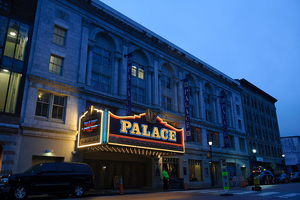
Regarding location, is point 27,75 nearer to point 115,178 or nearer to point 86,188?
point 86,188

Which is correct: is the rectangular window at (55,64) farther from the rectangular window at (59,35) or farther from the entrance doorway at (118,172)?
the entrance doorway at (118,172)

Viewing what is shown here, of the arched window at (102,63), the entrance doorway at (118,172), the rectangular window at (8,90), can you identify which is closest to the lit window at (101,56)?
the arched window at (102,63)

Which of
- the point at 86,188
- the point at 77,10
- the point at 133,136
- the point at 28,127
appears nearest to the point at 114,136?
the point at 133,136

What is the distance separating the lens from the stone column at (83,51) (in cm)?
2456

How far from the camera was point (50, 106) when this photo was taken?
22047mm

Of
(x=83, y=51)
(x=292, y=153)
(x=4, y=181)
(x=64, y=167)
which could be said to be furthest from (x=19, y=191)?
(x=292, y=153)

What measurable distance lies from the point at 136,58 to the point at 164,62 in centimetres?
528

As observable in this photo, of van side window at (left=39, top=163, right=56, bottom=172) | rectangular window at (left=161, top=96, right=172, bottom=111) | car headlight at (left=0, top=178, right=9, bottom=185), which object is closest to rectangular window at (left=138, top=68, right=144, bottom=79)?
rectangular window at (left=161, top=96, right=172, bottom=111)

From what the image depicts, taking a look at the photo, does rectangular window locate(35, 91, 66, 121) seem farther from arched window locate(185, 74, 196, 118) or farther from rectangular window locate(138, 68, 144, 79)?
arched window locate(185, 74, 196, 118)

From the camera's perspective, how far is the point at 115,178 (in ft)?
80.8

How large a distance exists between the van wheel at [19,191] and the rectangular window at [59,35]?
15.1m

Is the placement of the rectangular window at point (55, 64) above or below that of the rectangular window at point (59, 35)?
below

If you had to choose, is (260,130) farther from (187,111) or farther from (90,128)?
(90,128)

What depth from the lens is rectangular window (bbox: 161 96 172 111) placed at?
3418cm
